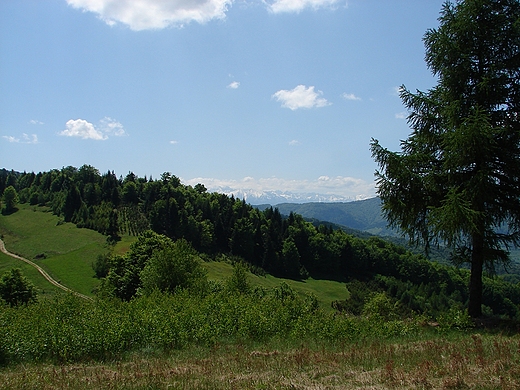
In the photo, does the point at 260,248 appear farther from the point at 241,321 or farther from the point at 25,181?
the point at 25,181

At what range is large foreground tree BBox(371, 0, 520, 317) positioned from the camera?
36.5 feet

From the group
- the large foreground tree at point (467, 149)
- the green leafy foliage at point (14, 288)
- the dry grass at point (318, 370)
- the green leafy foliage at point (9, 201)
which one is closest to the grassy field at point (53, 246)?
the green leafy foliage at point (9, 201)

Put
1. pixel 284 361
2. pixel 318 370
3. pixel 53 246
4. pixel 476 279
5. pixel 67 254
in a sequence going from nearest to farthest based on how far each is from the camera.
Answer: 1. pixel 318 370
2. pixel 284 361
3. pixel 476 279
4. pixel 67 254
5. pixel 53 246

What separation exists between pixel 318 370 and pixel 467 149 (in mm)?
8099

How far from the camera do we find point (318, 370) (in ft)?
24.3

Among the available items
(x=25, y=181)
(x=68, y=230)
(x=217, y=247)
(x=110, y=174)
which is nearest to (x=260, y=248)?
(x=217, y=247)

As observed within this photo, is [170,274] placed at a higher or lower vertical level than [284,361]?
lower

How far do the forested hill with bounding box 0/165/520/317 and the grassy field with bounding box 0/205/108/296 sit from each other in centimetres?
554

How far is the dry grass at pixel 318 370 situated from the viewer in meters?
6.50

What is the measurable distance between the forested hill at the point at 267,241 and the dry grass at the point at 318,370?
3568 inches

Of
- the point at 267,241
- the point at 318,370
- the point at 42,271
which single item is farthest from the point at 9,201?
the point at 318,370

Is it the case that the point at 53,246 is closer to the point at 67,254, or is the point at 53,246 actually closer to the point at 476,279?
the point at 67,254

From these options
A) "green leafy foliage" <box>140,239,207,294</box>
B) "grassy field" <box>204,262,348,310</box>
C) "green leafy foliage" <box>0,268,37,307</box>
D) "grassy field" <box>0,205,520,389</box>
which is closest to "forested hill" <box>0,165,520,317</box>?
"grassy field" <box>204,262,348,310</box>

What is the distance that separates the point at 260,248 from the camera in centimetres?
11775
